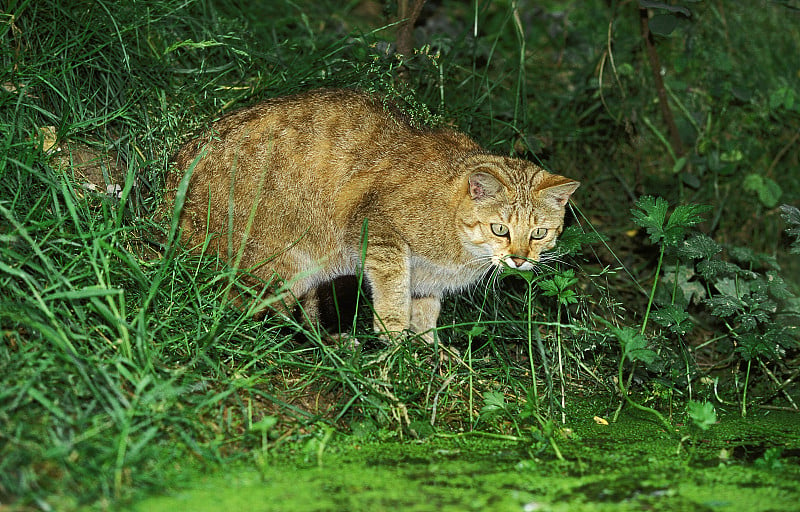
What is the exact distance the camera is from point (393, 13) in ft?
17.7

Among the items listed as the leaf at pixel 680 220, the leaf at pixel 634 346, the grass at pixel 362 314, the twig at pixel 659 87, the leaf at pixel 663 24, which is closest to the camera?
the grass at pixel 362 314

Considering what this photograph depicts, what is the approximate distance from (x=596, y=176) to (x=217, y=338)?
2972mm

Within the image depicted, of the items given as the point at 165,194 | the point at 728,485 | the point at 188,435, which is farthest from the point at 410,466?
the point at 165,194

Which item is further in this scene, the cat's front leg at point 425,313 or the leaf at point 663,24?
the leaf at point 663,24

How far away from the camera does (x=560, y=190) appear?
399cm

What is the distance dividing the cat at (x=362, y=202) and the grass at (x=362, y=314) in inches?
7.0

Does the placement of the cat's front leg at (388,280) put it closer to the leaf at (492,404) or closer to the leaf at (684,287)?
the leaf at (492,404)

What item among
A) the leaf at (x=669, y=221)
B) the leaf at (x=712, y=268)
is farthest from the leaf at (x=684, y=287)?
the leaf at (x=669, y=221)

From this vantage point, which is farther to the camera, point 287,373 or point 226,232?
point 226,232

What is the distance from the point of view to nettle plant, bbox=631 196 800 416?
12.4 feet

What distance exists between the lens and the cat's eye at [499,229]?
3.98 meters

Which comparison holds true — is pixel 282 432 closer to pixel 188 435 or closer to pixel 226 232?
pixel 188 435

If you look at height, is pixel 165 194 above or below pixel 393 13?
below

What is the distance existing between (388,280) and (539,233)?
28.4 inches
